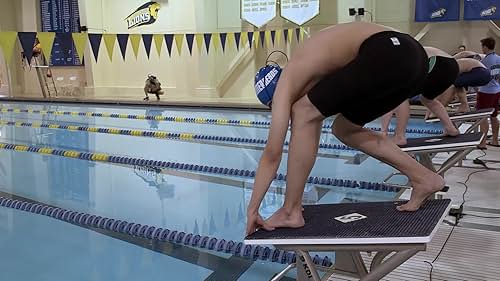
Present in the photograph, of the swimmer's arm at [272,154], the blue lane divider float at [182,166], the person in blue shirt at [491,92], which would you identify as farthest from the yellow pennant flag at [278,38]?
the swimmer's arm at [272,154]

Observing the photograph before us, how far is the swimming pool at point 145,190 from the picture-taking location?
278 cm

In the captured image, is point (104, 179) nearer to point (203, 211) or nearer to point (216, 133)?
point (203, 211)

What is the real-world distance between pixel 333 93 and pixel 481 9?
9.35m

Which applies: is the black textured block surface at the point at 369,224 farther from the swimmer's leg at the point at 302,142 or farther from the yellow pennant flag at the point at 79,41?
the yellow pennant flag at the point at 79,41

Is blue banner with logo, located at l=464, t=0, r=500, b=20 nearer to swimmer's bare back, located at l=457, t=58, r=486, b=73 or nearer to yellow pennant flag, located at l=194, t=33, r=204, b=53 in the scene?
swimmer's bare back, located at l=457, t=58, r=486, b=73

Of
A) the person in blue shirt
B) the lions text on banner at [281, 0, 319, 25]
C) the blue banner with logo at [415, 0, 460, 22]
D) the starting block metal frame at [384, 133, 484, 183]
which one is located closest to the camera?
the starting block metal frame at [384, 133, 484, 183]

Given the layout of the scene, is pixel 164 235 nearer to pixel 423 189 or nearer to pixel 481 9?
pixel 423 189

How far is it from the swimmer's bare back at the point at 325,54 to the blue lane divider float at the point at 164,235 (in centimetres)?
111

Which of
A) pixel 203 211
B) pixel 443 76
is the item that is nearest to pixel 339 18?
pixel 443 76

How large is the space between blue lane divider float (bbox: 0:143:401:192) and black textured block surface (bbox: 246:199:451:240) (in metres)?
1.74

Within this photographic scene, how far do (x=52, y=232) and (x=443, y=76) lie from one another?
3.09 metres

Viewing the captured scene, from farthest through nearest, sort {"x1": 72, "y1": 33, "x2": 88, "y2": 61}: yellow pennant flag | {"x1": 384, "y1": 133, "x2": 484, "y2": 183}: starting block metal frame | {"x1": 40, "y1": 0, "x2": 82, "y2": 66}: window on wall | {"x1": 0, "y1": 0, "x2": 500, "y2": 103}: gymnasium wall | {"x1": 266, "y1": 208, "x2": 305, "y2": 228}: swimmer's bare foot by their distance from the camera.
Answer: {"x1": 40, "y1": 0, "x2": 82, "y2": 66}: window on wall, {"x1": 0, "y1": 0, "x2": 500, "y2": 103}: gymnasium wall, {"x1": 72, "y1": 33, "x2": 88, "y2": 61}: yellow pennant flag, {"x1": 384, "y1": 133, "x2": 484, "y2": 183}: starting block metal frame, {"x1": 266, "y1": 208, "x2": 305, "y2": 228}: swimmer's bare foot

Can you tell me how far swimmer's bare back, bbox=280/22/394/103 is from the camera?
6.46ft

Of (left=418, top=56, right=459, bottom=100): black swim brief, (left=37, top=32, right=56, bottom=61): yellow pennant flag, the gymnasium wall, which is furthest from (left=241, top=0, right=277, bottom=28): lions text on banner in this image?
(left=418, top=56, right=459, bottom=100): black swim brief
